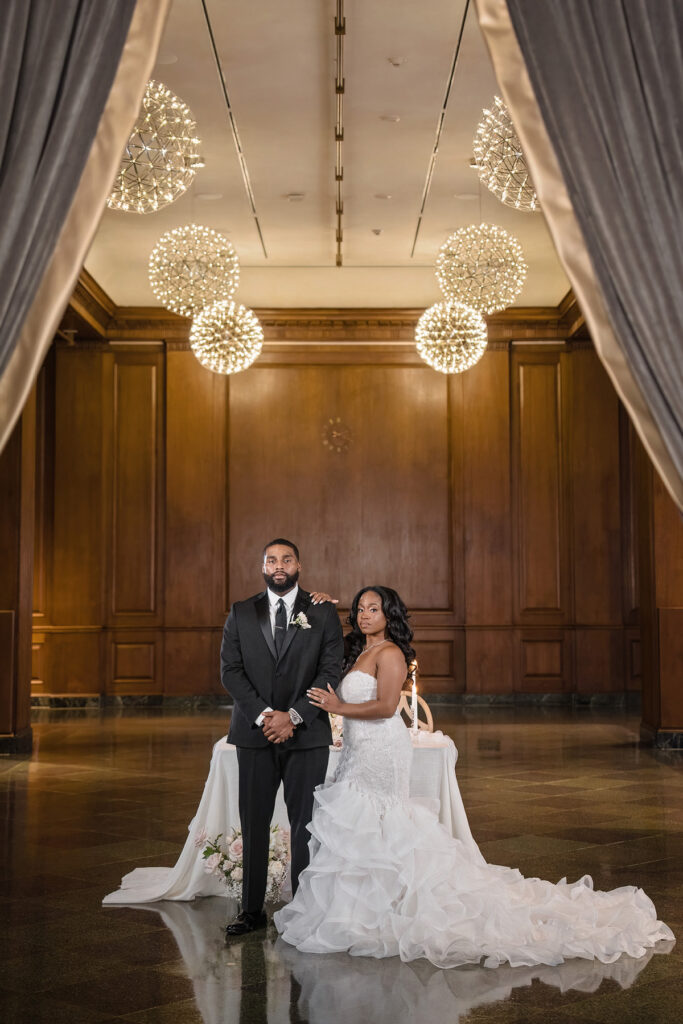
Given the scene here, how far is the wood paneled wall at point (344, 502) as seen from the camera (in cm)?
1442

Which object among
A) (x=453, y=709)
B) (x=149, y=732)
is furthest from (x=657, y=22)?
(x=453, y=709)

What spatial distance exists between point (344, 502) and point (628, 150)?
11711 mm

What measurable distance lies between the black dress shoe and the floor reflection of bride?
0.24ft

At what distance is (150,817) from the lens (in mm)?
7348

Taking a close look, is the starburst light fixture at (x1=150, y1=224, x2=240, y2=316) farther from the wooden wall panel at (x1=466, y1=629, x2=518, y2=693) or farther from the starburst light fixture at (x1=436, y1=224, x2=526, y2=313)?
the wooden wall panel at (x1=466, y1=629, x2=518, y2=693)

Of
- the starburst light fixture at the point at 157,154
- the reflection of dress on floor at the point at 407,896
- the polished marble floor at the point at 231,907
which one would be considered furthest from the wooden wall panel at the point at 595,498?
the reflection of dress on floor at the point at 407,896

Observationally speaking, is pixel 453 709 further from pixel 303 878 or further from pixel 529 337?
pixel 303 878

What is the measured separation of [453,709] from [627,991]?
9.91m

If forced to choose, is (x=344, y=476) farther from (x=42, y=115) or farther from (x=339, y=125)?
(x=42, y=115)

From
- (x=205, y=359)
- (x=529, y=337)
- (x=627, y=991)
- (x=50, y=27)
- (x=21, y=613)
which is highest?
(x=529, y=337)

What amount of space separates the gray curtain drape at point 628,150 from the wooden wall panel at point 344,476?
11622mm

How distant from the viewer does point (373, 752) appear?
4.84 meters

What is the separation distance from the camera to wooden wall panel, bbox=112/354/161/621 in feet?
47.7

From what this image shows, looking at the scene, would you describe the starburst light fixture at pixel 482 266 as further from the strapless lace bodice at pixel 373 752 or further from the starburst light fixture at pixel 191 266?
the strapless lace bodice at pixel 373 752
